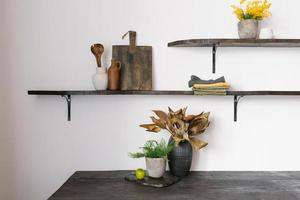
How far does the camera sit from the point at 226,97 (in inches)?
78.6

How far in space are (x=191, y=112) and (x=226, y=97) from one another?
0.82 ft

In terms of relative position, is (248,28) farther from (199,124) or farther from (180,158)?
(180,158)

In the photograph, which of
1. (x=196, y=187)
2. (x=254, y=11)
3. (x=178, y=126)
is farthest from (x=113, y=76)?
(x=254, y=11)

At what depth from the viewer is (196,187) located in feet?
5.49

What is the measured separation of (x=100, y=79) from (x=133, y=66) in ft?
0.81

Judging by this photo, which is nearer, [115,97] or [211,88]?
[211,88]

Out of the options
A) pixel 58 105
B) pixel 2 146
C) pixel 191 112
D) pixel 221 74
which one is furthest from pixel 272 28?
pixel 2 146

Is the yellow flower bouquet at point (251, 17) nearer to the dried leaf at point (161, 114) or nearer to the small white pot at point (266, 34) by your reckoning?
the small white pot at point (266, 34)

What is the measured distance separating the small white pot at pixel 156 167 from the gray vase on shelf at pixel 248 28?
0.89m

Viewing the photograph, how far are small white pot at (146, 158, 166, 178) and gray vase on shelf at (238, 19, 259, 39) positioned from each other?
889 millimetres

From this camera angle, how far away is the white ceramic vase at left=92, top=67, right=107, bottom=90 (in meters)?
1.82

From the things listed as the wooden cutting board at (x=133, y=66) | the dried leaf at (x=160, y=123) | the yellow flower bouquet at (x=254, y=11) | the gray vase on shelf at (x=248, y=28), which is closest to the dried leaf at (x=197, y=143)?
the dried leaf at (x=160, y=123)

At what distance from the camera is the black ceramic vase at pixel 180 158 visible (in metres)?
1.80

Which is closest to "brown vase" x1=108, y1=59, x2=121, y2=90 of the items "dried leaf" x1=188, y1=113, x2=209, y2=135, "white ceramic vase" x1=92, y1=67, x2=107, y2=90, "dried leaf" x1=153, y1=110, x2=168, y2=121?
"white ceramic vase" x1=92, y1=67, x2=107, y2=90
